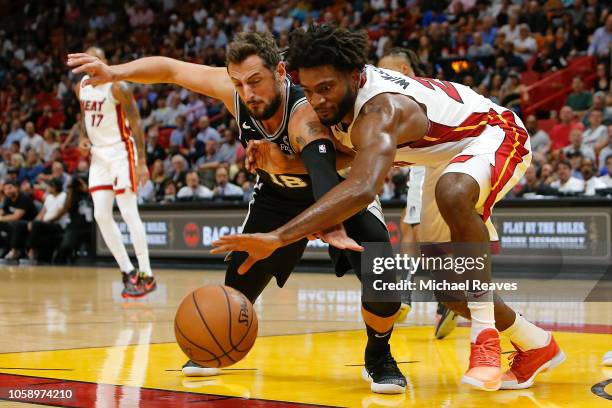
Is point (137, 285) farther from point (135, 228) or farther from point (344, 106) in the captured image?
point (344, 106)

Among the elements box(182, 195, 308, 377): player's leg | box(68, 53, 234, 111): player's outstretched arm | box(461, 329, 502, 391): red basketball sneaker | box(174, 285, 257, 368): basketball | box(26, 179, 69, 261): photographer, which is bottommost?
box(26, 179, 69, 261): photographer

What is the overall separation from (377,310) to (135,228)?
A: 5.35 metres

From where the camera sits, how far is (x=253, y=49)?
179 inches

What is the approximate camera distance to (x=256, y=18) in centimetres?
2098

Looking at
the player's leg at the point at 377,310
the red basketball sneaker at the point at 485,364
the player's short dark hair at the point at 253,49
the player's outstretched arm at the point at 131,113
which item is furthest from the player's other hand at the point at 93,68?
the player's outstretched arm at the point at 131,113

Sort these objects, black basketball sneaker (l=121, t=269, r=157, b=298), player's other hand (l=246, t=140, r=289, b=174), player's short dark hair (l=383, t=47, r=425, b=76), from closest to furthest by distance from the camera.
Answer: player's other hand (l=246, t=140, r=289, b=174) → player's short dark hair (l=383, t=47, r=425, b=76) → black basketball sneaker (l=121, t=269, r=157, b=298)

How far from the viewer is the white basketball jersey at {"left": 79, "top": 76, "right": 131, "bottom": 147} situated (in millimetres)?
9578

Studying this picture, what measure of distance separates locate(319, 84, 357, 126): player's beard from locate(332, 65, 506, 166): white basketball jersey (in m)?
0.04

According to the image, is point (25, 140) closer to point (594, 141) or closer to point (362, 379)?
point (594, 141)

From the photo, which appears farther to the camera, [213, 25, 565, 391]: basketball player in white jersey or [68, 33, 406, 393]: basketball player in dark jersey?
[68, 33, 406, 393]: basketball player in dark jersey

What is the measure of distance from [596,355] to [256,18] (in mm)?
16412

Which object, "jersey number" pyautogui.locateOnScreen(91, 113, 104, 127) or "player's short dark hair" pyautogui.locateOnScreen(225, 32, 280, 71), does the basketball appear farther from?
"jersey number" pyautogui.locateOnScreen(91, 113, 104, 127)

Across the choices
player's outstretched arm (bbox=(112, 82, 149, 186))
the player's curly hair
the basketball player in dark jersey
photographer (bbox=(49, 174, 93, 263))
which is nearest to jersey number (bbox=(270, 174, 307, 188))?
the basketball player in dark jersey

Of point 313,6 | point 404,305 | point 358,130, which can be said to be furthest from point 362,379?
point 313,6
